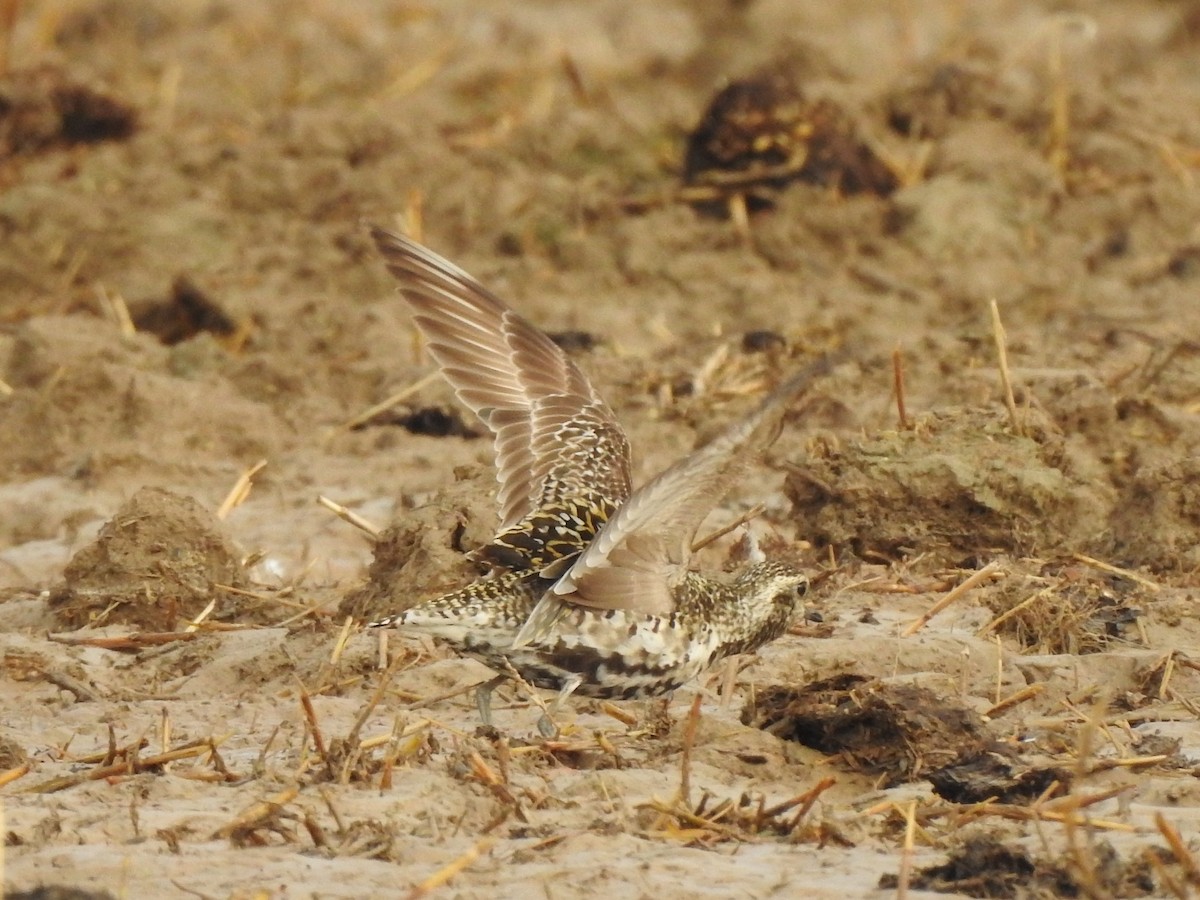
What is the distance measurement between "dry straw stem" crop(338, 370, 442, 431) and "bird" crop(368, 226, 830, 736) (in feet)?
10.3

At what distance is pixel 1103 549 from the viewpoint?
9.08 meters

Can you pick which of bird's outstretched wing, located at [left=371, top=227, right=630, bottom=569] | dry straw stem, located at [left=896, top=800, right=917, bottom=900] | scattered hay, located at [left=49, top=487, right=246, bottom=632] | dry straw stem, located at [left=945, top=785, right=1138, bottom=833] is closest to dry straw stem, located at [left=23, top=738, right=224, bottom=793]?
bird's outstretched wing, located at [left=371, top=227, right=630, bottom=569]

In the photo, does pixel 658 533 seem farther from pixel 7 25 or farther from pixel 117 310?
pixel 7 25

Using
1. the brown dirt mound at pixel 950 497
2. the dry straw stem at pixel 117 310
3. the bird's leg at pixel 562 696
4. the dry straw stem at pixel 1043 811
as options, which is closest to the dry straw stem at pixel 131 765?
the bird's leg at pixel 562 696

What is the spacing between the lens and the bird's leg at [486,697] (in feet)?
23.5

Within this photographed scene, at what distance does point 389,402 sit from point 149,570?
3030 mm

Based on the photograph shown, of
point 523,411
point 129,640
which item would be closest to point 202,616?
point 129,640

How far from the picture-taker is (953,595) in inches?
328

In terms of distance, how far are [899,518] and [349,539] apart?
2641 mm

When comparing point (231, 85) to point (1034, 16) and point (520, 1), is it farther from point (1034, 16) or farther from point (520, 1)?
point (1034, 16)

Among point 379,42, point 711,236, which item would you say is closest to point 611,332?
point 711,236

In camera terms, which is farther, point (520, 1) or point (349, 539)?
point (520, 1)

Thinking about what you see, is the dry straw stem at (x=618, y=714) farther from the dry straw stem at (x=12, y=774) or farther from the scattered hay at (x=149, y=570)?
the dry straw stem at (x=12, y=774)

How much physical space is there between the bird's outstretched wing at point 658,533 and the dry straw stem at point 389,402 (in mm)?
4373
